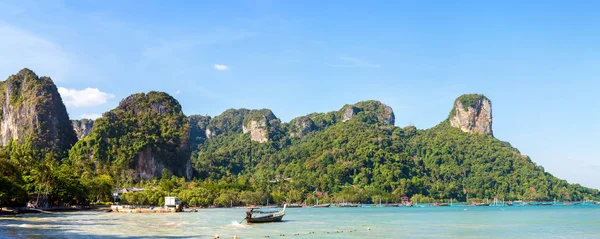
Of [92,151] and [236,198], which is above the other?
[92,151]

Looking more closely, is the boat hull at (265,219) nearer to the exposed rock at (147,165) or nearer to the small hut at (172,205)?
the small hut at (172,205)

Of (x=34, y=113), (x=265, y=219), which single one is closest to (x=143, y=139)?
A: (x=34, y=113)

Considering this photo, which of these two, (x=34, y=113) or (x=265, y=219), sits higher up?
(x=34, y=113)

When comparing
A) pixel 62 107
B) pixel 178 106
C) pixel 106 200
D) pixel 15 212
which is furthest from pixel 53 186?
pixel 178 106

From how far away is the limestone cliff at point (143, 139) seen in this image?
530 ft

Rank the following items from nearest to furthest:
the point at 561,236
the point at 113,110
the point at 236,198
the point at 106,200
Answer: the point at 561,236
the point at 106,200
the point at 236,198
the point at 113,110

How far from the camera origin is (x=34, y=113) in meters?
159

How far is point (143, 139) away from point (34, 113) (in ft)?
95.5

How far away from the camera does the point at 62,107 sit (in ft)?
562

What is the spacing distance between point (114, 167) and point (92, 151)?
328 inches

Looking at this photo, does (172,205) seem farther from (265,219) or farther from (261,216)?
(265,219)

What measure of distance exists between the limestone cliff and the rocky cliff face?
8.82m

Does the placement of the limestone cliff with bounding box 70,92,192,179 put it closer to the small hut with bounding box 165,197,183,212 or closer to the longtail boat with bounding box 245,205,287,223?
the small hut with bounding box 165,197,183,212

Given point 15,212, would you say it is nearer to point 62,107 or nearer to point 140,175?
point 140,175
